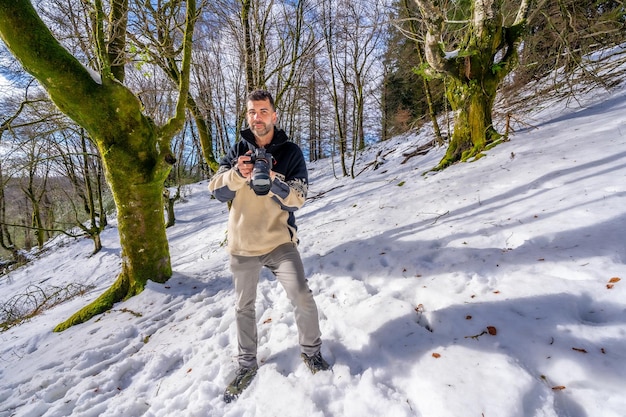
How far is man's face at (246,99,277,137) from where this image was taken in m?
2.17

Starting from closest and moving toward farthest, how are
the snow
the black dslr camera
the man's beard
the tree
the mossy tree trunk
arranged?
1. the snow
2. the black dslr camera
3. the man's beard
4. the tree
5. the mossy tree trunk

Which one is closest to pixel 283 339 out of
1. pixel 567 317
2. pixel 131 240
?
pixel 567 317

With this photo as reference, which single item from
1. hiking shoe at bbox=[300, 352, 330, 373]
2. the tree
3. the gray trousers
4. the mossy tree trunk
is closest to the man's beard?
the gray trousers

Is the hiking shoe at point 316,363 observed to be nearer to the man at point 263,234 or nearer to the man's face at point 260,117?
the man at point 263,234

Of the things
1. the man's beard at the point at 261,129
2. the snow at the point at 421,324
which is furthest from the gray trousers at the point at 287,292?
the man's beard at the point at 261,129

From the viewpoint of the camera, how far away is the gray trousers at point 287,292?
2.10 meters

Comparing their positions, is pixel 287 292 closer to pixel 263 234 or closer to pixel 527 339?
pixel 263 234

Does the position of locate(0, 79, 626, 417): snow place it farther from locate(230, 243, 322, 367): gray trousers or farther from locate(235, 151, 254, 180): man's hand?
locate(235, 151, 254, 180): man's hand

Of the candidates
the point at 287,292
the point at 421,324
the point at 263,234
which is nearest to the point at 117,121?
the point at 263,234

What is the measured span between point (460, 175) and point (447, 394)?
4.82 metres

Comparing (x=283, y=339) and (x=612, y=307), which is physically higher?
(x=612, y=307)

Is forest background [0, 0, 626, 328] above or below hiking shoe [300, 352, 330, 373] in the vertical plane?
above

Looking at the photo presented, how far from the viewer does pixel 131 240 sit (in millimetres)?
4234

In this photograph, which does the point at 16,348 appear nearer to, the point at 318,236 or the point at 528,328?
the point at 318,236
